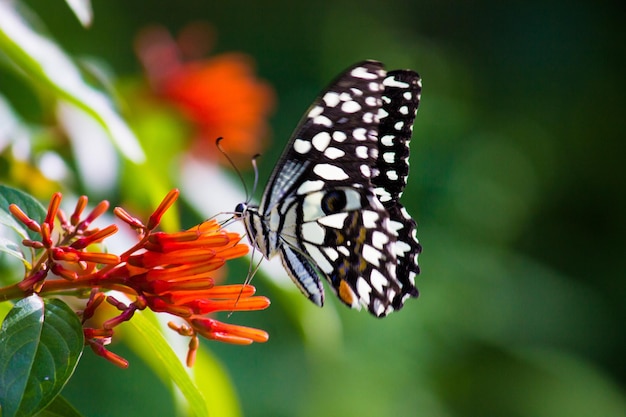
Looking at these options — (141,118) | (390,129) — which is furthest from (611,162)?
(390,129)

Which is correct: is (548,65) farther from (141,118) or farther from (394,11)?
(141,118)

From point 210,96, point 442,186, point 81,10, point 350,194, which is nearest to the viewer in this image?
point 81,10

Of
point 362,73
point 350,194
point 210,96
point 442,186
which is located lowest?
point 442,186

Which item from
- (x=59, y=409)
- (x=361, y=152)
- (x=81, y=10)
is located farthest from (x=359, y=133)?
(x=59, y=409)

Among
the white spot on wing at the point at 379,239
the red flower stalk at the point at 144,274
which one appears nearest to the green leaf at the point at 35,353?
the red flower stalk at the point at 144,274

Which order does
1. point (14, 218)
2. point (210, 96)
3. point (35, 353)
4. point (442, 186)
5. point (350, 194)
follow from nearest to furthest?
point (35, 353) → point (14, 218) → point (350, 194) → point (210, 96) → point (442, 186)

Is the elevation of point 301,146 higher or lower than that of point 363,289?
higher

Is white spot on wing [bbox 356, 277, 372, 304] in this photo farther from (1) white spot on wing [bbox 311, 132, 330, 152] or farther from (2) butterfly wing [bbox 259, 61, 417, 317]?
(1) white spot on wing [bbox 311, 132, 330, 152]

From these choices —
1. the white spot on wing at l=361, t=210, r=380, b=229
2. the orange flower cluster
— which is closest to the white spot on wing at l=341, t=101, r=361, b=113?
the white spot on wing at l=361, t=210, r=380, b=229

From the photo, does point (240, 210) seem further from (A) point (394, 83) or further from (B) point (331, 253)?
(A) point (394, 83)
